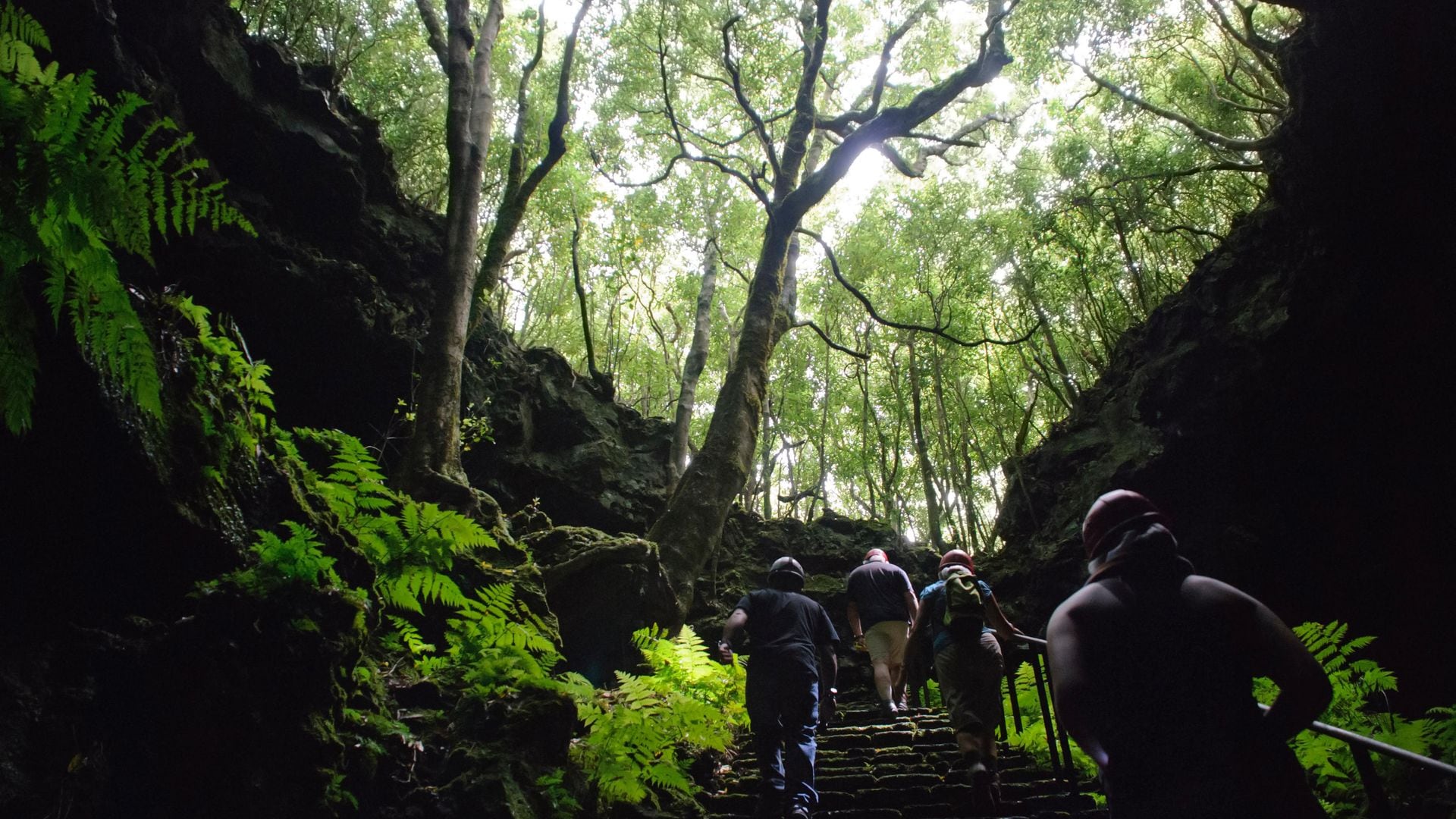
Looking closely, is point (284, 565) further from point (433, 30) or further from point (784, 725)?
point (433, 30)

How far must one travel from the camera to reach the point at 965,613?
505cm

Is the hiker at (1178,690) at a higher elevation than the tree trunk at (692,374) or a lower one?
lower

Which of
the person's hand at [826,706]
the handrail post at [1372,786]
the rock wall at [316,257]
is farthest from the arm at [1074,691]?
the rock wall at [316,257]

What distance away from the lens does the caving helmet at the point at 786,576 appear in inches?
217

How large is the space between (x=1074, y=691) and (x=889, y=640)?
5.74m

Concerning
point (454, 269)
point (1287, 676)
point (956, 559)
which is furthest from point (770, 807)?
point (454, 269)

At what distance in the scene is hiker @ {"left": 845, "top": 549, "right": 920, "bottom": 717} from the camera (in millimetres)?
7500

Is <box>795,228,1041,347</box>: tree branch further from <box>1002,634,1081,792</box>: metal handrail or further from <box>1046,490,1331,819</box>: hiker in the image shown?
<box>1046,490,1331,819</box>: hiker

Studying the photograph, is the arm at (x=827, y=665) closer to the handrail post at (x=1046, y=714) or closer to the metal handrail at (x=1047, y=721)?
the metal handrail at (x=1047, y=721)

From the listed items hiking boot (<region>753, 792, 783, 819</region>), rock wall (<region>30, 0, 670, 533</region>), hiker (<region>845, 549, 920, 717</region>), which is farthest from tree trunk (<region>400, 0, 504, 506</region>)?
hiker (<region>845, 549, 920, 717</region>)

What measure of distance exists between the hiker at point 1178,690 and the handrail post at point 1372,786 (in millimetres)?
1164

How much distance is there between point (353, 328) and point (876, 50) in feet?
48.8

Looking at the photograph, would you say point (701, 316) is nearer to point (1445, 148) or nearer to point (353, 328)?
point (353, 328)

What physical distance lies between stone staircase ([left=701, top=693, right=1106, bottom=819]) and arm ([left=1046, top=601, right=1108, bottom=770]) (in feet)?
8.44
